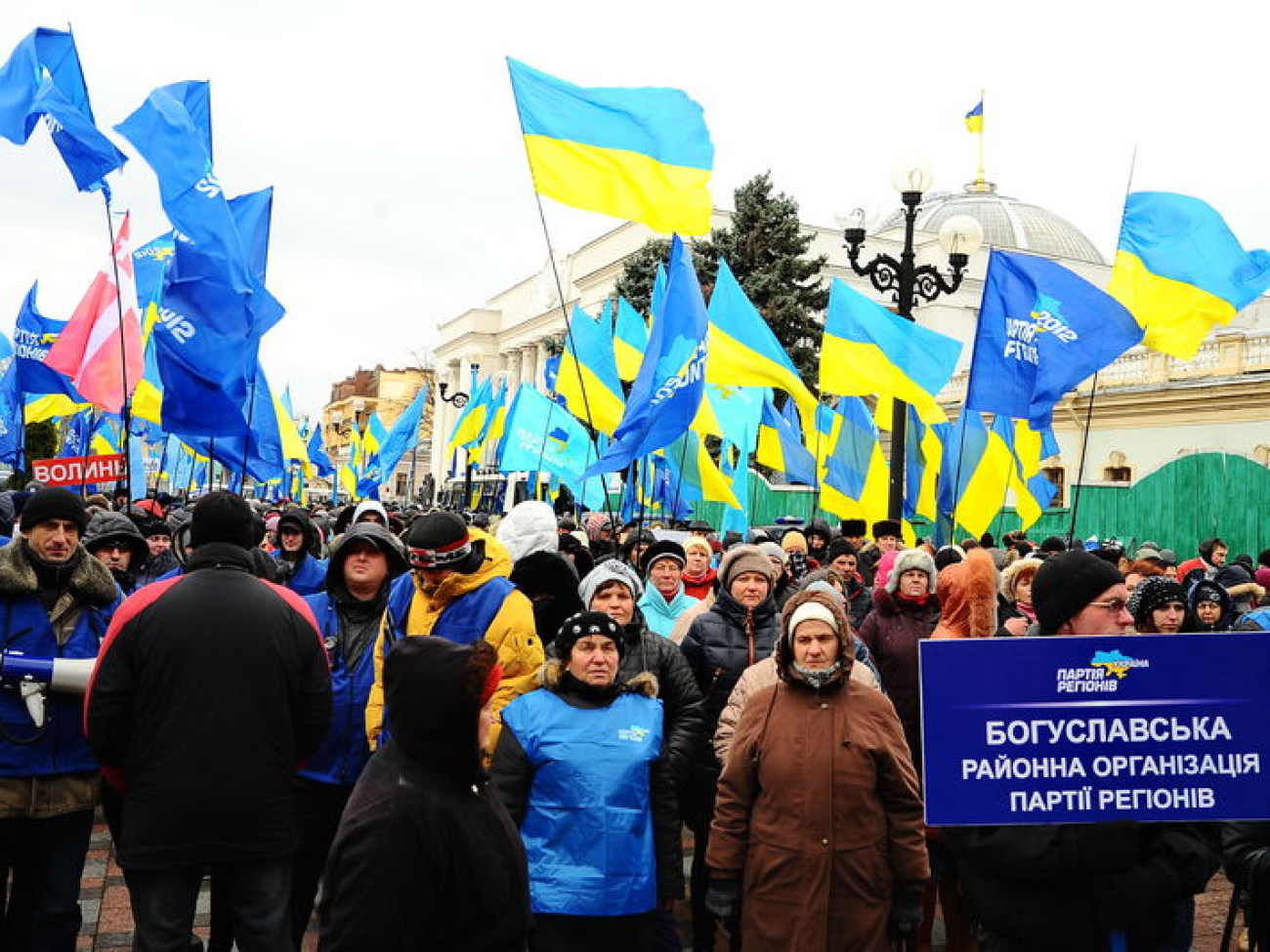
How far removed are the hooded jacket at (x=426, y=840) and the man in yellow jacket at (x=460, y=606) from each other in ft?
5.65

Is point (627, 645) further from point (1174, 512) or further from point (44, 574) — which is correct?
point (1174, 512)

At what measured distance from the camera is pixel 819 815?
3516 millimetres

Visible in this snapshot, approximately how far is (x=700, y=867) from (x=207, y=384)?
5.45m

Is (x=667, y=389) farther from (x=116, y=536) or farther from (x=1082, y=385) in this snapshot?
(x=1082, y=385)

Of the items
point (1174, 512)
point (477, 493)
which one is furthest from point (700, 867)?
point (477, 493)

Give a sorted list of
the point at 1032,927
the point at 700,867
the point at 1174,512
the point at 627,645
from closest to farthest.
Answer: the point at 1032,927 < the point at 627,645 < the point at 700,867 < the point at 1174,512

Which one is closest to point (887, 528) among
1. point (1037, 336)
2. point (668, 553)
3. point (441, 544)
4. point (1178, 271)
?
point (1037, 336)

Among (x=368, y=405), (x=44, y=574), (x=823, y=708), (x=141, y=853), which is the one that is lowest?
(x=141, y=853)

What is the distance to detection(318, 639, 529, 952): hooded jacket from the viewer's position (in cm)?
216

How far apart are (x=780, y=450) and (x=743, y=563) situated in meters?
9.26

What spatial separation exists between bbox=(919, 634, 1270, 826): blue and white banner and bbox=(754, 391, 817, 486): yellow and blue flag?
1071 centimetres

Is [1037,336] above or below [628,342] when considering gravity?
below

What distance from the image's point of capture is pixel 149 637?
3.25 meters

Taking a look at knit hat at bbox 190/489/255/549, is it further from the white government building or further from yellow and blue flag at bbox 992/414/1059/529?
the white government building
